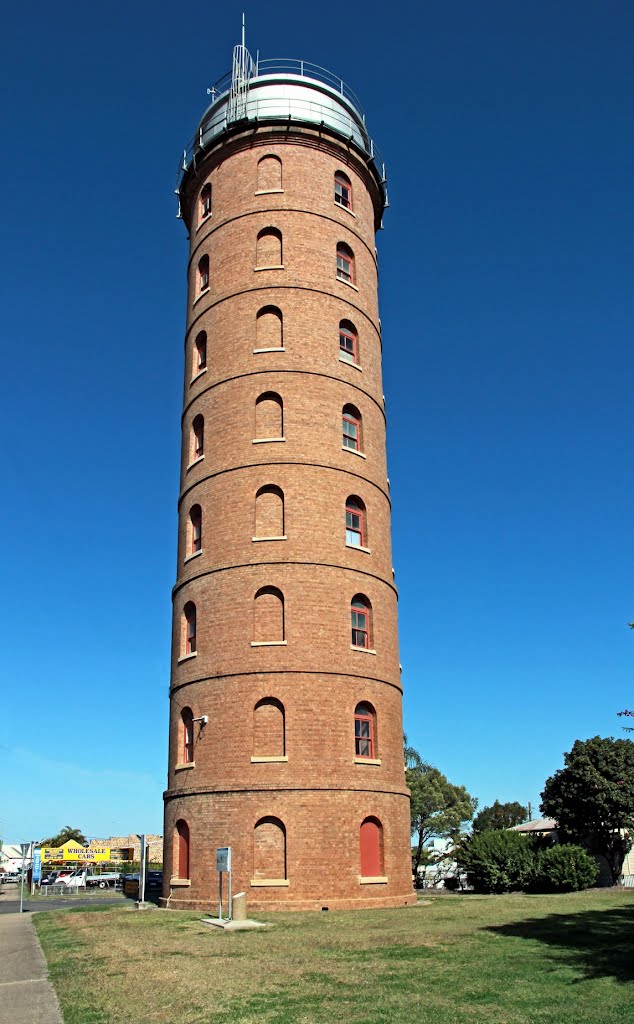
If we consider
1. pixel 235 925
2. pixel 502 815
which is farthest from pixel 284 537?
pixel 502 815

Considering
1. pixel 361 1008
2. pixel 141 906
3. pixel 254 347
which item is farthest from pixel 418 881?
pixel 361 1008

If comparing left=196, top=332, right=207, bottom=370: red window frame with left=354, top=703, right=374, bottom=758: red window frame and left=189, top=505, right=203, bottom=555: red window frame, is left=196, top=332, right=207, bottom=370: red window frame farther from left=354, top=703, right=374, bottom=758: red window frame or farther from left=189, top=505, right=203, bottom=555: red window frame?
left=354, top=703, right=374, bottom=758: red window frame

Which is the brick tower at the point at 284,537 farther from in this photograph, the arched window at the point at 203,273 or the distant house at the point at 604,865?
the distant house at the point at 604,865

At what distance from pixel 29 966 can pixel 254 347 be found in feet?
63.7

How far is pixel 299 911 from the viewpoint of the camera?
A: 889 inches

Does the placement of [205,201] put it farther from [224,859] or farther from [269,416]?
[224,859]

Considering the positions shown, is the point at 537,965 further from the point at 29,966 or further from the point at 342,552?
the point at 342,552

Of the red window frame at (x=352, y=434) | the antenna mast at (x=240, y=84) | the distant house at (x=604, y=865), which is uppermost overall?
the antenna mast at (x=240, y=84)

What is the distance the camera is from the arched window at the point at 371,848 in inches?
968

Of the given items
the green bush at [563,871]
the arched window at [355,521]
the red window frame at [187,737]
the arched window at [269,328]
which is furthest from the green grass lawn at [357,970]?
the arched window at [269,328]

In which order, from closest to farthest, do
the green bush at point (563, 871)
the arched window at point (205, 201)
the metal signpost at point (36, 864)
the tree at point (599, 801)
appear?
the green bush at point (563, 871) < the arched window at point (205, 201) < the metal signpost at point (36, 864) < the tree at point (599, 801)

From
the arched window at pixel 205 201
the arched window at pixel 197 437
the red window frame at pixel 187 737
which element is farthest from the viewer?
the arched window at pixel 205 201

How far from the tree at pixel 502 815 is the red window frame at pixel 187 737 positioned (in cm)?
8727

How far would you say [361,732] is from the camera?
25906 millimetres
